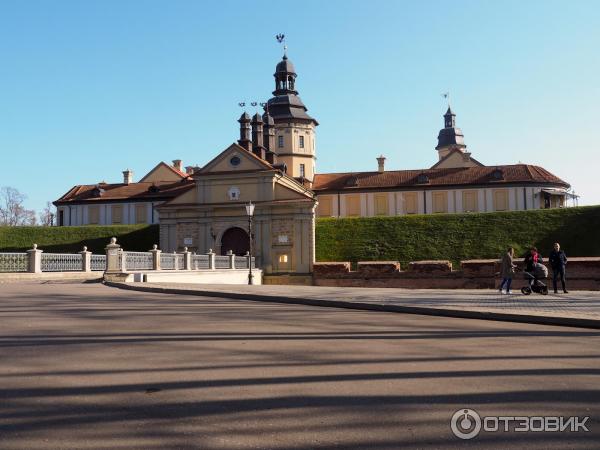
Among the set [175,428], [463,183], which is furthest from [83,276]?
[463,183]

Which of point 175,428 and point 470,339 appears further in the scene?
point 470,339

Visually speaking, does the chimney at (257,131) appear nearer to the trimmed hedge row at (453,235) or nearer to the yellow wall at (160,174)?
the trimmed hedge row at (453,235)

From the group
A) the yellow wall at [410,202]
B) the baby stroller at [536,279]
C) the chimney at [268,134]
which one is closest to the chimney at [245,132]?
the chimney at [268,134]

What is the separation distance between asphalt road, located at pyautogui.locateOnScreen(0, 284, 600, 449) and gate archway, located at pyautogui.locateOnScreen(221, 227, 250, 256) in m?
40.1

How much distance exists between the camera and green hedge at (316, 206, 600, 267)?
45.5 m

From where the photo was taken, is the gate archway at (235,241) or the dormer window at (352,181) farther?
the dormer window at (352,181)

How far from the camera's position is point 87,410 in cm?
462

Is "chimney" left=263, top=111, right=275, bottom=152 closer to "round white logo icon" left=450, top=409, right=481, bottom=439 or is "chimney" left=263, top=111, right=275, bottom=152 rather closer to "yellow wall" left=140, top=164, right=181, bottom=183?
"yellow wall" left=140, top=164, right=181, bottom=183

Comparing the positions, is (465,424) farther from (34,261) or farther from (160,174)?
(160,174)

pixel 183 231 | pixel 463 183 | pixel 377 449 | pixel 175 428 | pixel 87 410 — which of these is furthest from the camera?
pixel 463 183

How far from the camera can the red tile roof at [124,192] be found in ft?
215

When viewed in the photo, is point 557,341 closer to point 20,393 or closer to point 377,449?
point 377,449

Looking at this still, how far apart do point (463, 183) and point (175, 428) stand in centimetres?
6224

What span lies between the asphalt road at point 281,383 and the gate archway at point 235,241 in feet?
132
